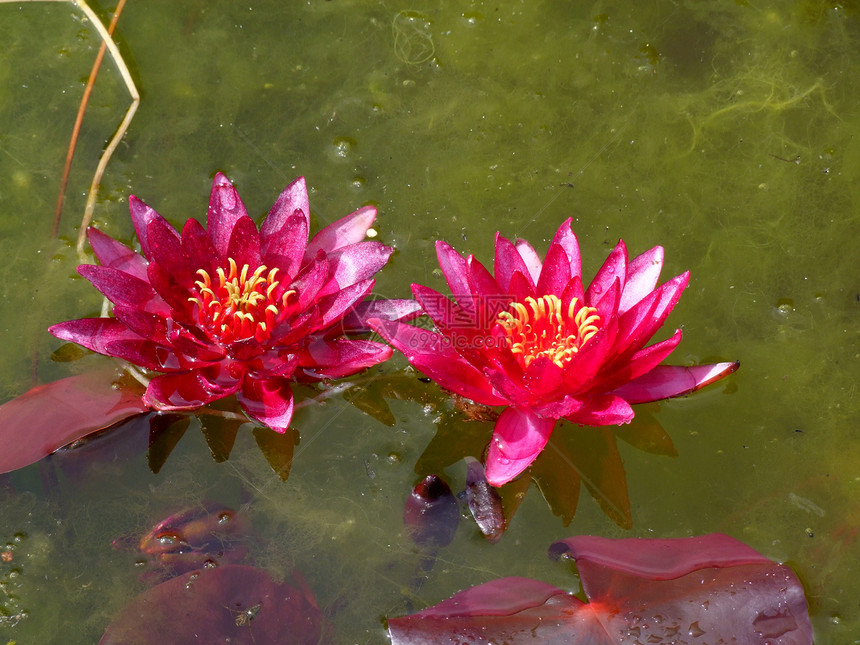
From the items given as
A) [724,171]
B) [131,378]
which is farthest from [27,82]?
[724,171]

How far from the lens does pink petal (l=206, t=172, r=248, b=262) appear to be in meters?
2.70

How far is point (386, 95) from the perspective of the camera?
10.8ft

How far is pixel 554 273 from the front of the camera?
261cm

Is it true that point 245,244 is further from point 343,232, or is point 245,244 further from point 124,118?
point 124,118

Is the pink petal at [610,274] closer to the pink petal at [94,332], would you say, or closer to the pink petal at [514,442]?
the pink petal at [514,442]

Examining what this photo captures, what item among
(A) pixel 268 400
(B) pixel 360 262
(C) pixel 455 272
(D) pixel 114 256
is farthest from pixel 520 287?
(D) pixel 114 256

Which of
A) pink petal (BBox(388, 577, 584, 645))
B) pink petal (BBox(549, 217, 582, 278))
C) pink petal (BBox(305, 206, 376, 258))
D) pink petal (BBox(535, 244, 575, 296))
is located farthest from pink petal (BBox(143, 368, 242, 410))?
pink petal (BBox(549, 217, 582, 278))

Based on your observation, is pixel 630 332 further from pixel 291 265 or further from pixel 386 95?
pixel 386 95

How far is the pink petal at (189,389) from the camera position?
98.0 inches

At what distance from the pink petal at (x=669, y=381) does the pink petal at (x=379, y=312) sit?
2.53 ft

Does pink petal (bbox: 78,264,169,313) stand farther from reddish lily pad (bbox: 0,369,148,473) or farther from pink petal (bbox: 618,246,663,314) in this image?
pink petal (bbox: 618,246,663,314)

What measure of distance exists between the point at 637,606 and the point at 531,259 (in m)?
1.22

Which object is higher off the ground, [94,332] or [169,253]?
[169,253]

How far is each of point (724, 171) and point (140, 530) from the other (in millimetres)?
2678
